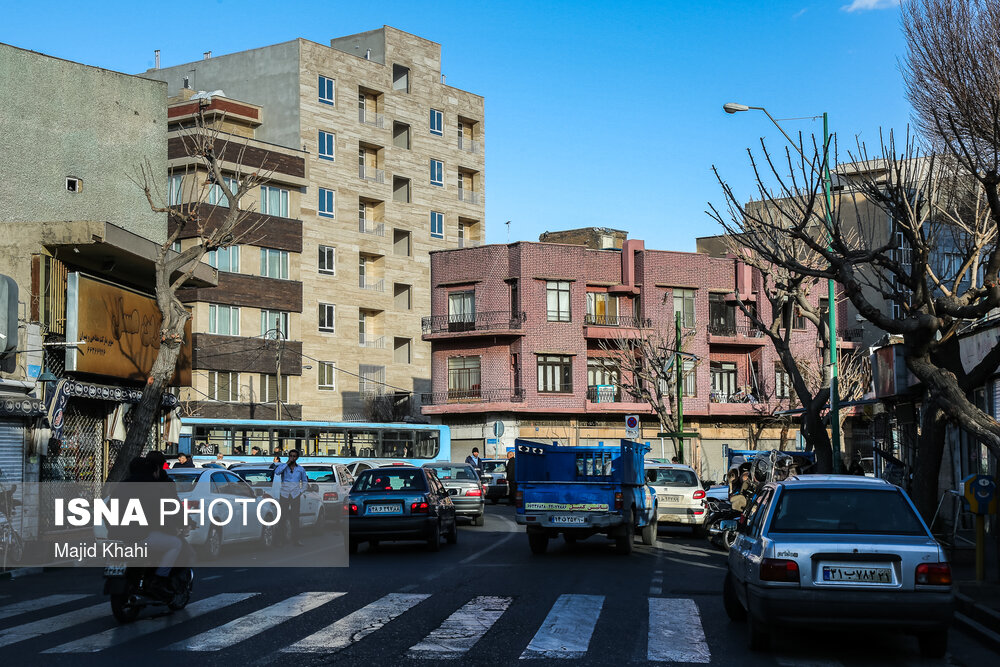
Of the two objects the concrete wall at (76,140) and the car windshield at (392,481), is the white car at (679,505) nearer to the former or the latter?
the car windshield at (392,481)

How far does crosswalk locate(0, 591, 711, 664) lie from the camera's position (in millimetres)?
9836

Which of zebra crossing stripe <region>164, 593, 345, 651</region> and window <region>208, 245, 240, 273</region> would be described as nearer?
zebra crossing stripe <region>164, 593, 345, 651</region>

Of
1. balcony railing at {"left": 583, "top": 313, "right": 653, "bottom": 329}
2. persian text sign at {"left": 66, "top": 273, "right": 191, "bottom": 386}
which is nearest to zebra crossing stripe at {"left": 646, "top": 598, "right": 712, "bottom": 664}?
persian text sign at {"left": 66, "top": 273, "right": 191, "bottom": 386}

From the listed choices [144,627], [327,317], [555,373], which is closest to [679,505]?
[144,627]

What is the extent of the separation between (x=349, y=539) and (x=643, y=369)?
38609mm

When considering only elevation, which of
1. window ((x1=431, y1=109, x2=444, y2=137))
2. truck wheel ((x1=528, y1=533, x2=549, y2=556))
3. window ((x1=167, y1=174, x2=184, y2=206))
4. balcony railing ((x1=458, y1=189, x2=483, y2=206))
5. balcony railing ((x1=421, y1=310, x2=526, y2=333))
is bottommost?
truck wheel ((x1=528, y1=533, x2=549, y2=556))

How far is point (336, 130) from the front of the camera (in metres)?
65.3

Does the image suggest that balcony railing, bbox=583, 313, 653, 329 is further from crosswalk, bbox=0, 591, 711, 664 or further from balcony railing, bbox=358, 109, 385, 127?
crosswalk, bbox=0, 591, 711, 664

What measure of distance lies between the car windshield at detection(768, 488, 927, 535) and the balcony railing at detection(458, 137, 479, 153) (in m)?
64.5

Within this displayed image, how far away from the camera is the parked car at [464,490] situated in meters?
29.8

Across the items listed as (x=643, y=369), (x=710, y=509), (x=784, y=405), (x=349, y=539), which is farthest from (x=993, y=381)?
(x=784, y=405)

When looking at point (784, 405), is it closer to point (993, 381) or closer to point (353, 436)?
point (353, 436)

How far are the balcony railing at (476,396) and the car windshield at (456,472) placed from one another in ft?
89.2

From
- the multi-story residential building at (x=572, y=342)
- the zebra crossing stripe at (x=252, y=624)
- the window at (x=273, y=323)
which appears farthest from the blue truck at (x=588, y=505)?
the window at (x=273, y=323)
